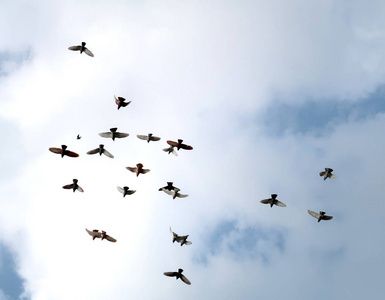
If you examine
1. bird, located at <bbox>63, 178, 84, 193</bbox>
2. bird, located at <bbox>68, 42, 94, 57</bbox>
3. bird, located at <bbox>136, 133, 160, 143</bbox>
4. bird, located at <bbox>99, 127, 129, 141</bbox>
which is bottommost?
bird, located at <bbox>63, 178, 84, 193</bbox>

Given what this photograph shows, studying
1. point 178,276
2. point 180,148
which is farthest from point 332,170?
point 178,276

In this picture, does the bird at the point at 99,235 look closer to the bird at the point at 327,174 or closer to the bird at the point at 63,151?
the bird at the point at 63,151

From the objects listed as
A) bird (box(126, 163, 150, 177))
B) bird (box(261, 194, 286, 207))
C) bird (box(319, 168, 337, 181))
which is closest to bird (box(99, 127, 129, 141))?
bird (box(126, 163, 150, 177))

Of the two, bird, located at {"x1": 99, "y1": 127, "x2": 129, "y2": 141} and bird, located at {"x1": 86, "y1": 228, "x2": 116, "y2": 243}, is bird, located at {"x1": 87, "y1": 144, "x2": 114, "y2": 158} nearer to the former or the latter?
bird, located at {"x1": 99, "y1": 127, "x2": 129, "y2": 141}

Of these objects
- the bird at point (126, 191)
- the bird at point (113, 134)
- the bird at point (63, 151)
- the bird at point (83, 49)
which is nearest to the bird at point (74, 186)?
Result: the bird at point (63, 151)

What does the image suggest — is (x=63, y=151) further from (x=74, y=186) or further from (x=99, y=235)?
(x=99, y=235)

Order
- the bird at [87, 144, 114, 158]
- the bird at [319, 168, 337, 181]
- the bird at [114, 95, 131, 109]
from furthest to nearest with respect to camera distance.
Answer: the bird at [319, 168, 337, 181] < the bird at [87, 144, 114, 158] < the bird at [114, 95, 131, 109]

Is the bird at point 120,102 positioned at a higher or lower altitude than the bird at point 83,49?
lower

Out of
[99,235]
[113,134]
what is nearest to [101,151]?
[113,134]

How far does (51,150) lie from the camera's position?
6794 centimetres

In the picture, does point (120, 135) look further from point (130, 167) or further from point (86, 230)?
point (86, 230)

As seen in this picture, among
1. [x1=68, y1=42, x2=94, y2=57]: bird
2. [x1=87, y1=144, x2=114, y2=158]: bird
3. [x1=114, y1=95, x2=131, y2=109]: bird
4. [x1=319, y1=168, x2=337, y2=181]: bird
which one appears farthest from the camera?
[x1=68, y1=42, x2=94, y2=57]: bird

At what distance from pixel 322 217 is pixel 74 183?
34.1 meters

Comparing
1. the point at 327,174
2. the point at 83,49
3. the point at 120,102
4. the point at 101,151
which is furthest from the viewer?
the point at 83,49
